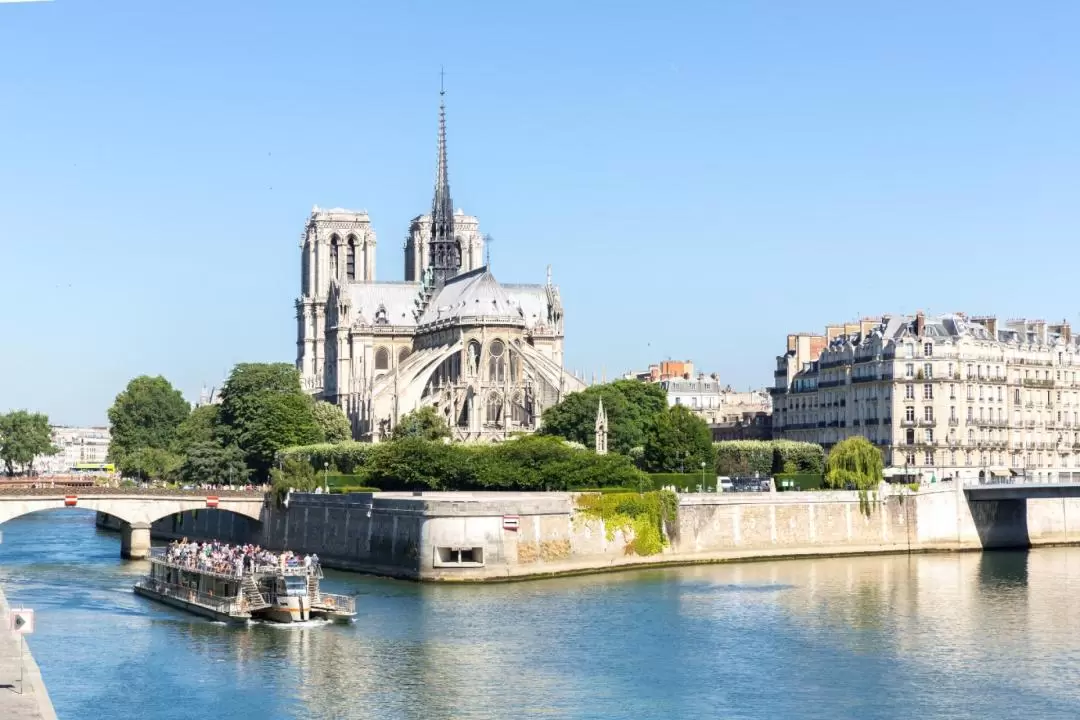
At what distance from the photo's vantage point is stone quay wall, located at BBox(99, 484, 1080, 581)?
2404 inches

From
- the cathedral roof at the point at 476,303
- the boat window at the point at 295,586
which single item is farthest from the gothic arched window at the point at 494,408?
the boat window at the point at 295,586

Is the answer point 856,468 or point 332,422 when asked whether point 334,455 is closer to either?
point 332,422

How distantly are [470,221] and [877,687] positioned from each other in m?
109

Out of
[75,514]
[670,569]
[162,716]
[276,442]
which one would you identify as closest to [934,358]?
[670,569]

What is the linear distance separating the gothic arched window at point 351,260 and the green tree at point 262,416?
3816cm

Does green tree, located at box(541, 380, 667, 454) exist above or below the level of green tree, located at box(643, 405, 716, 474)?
above

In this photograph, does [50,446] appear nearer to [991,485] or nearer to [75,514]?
[75,514]

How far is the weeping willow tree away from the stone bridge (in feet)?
81.6

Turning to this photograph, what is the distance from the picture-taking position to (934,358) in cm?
8725

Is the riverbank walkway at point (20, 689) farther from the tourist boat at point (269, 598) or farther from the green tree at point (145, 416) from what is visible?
the green tree at point (145, 416)

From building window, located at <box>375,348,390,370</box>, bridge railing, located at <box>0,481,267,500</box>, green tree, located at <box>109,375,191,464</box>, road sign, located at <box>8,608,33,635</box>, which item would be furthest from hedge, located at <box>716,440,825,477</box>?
road sign, located at <box>8,608,33,635</box>

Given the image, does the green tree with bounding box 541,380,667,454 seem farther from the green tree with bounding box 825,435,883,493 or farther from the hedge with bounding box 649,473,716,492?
the green tree with bounding box 825,435,883,493

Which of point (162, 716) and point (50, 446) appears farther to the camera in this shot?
point (50, 446)

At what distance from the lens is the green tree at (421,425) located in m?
93.0
